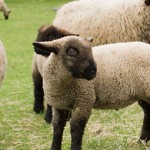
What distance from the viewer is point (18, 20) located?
20.9 metres

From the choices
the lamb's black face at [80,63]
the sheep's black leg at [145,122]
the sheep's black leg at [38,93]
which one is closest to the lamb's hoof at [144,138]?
the sheep's black leg at [145,122]

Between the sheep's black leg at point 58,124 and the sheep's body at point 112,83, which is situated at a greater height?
the sheep's body at point 112,83

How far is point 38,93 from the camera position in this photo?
6977 mm

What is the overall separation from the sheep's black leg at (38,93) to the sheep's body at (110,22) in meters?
0.89

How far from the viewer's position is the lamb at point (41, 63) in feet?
17.1

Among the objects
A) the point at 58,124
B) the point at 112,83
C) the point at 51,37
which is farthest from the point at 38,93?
the point at 112,83

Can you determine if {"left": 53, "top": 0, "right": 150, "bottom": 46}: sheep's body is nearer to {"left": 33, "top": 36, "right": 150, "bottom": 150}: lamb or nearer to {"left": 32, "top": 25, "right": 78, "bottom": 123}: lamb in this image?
{"left": 32, "top": 25, "right": 78, "bottom": 123}: lamb

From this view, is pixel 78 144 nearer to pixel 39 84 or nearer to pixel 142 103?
pixel 142 103

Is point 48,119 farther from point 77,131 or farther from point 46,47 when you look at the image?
point 46,47

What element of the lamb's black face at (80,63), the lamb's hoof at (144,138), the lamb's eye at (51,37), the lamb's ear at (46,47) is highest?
the lamb's ear at (46,47)

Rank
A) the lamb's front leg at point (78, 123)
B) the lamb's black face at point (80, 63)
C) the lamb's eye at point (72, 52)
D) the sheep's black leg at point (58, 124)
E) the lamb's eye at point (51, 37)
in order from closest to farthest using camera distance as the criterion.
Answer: the lamb's black face at point (80, 63)
the lamb's eye at point (72, 52)
the lamb's front leg at point (78, 123)
the sheep's black leg at point (58, 124)
the lamb's eye at point (51, 37)

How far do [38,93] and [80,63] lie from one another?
2.82 meters

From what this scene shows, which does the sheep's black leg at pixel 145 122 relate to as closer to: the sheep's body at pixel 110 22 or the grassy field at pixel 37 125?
the grassy field at pixel 37 125

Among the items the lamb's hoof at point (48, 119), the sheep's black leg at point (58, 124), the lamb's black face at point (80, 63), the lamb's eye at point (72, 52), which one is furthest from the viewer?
the lamb's hoof at point (48, 119)
